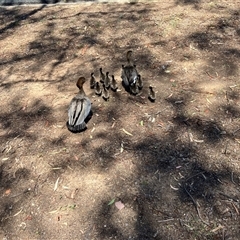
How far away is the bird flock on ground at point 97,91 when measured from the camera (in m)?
4.87

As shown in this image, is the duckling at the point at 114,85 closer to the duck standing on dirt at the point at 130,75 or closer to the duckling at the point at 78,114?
the duck standing on dirt at the point at 130,75

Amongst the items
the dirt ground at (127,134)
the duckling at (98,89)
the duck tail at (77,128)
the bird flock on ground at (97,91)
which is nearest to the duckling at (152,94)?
the bird flock on ground at (97,91)

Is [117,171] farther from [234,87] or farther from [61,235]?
[234,87]

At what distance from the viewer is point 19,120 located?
5.45 m

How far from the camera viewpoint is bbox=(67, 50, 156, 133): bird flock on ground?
487 centimetres

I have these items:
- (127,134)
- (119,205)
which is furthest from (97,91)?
(119,205)

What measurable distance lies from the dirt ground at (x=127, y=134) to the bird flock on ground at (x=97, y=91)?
0.12 metres

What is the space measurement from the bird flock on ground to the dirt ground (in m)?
0.12

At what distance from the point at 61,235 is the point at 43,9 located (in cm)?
687

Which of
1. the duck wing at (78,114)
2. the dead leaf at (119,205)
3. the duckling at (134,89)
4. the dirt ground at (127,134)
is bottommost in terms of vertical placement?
the dead leaf at (119,205)

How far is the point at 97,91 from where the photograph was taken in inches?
222

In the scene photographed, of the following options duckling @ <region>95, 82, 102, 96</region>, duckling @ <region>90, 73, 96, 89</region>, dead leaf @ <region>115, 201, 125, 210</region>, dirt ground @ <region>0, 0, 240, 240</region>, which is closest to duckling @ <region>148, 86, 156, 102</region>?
dirt ground @ <region>0, 0, 240, 240</region>

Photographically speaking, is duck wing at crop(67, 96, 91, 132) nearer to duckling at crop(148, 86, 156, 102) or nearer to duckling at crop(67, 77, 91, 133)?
duckling at crop(67, 77, 91, 133)

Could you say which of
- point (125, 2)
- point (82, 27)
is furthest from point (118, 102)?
point (125, 2)
